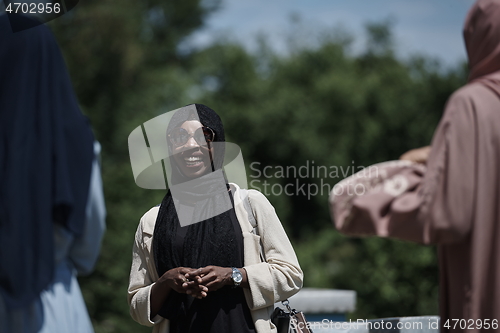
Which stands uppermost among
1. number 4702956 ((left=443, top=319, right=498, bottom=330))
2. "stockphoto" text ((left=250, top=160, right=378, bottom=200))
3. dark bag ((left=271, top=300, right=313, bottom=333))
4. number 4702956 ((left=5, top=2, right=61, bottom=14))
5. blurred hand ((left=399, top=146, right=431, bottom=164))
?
number 4702956 ((left=5, top=2, right=61, bottom=14))

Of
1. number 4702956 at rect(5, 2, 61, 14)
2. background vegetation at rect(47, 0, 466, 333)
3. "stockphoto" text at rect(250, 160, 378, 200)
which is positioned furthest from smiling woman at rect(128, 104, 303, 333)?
"stockphoto" text at rect(250, 160, 378, 200)

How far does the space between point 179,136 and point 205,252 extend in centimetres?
53

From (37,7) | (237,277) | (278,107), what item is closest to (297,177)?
(278,107)

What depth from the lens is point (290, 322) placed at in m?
2.61

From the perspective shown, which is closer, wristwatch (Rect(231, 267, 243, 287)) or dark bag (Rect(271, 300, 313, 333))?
wristwatch (Rect(231, 267, 243, 287))

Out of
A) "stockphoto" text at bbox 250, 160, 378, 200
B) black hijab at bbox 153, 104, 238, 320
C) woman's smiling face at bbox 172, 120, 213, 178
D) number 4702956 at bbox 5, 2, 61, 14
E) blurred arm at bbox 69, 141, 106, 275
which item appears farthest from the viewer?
"stockphoto" text at bbox 250, 160, 378, 200

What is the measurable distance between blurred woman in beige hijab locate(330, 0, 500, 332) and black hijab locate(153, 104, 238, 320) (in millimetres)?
780

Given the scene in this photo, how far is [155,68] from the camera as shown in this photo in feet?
63.9

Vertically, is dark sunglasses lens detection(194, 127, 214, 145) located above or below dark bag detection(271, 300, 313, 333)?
above

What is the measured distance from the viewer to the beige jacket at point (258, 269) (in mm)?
2539

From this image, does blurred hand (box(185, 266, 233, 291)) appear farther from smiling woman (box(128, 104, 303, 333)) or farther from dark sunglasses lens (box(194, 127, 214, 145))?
dark sunglasses lens (box(194, 127, 214, 145))

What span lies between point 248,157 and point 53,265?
61.3 feet

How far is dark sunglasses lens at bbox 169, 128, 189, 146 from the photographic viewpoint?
9.00 feet

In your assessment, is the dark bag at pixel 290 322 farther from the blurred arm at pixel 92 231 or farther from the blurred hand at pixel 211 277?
the blurred arm at pixel 92 231
